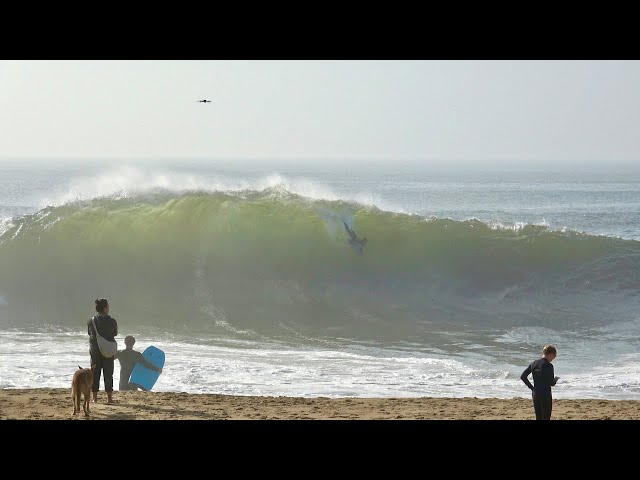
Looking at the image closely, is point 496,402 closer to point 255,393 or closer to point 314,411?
point 314,411

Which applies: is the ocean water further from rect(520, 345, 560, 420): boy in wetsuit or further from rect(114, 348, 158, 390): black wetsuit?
rect(520, 345, 560, 420): boy in wetsuit

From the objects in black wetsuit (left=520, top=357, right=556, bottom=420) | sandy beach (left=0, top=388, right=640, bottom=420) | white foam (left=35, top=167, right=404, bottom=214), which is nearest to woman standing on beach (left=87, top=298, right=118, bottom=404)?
sandy beach (left=0, top=388, right=640, bottom=420)

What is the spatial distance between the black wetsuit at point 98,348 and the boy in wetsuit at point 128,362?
856mm

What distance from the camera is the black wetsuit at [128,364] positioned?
301 inches

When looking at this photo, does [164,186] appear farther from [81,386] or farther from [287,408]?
[81,386]

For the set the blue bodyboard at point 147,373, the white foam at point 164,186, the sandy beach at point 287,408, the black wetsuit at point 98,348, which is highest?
the white foam at point 164,186

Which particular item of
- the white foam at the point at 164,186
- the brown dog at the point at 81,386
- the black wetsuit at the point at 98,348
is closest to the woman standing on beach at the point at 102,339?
the black wetsuit at the point at 98,348

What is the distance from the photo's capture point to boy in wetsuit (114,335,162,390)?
25.1 ft

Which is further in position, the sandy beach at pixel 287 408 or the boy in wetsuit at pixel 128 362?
the boy in wetsuit at pixel 128 362

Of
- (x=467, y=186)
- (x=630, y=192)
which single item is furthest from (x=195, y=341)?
(x=467, y=186)

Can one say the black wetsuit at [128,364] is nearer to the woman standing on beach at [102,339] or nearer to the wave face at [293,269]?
the woman standing on beach at [102,339]

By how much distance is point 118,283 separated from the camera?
627 inches

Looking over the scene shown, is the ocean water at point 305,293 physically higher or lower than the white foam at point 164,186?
lower
